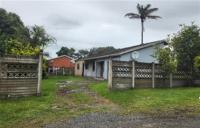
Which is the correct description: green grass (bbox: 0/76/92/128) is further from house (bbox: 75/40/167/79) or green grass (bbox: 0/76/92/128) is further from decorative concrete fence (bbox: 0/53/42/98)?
house (bbox: 75/40/167/79)

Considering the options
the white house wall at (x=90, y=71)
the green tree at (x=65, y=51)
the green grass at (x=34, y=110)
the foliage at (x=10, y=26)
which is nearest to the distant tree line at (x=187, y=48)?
the green grass at (x=34, y=110)

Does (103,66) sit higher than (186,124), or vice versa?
(103,66)

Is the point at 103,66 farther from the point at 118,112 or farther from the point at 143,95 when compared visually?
the point at 118,112

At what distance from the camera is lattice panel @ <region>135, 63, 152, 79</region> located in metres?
17.3

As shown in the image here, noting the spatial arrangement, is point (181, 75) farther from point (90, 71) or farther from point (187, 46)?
point (90, 71)

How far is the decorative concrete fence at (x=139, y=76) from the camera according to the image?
53.0 ft

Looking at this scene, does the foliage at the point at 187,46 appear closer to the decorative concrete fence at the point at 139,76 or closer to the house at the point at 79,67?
the decorative concrete fence at the point at 139,76

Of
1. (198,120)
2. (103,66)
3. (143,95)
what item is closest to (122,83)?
(143,95)

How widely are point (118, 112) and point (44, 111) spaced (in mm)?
2654

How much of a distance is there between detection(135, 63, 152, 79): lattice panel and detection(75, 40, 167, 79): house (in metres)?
4.29

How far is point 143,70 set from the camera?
17.6 metres

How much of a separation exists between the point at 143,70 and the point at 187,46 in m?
4.82

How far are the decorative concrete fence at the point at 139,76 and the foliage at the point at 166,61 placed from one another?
329 mm

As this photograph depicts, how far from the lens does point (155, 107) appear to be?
11.4 meters
